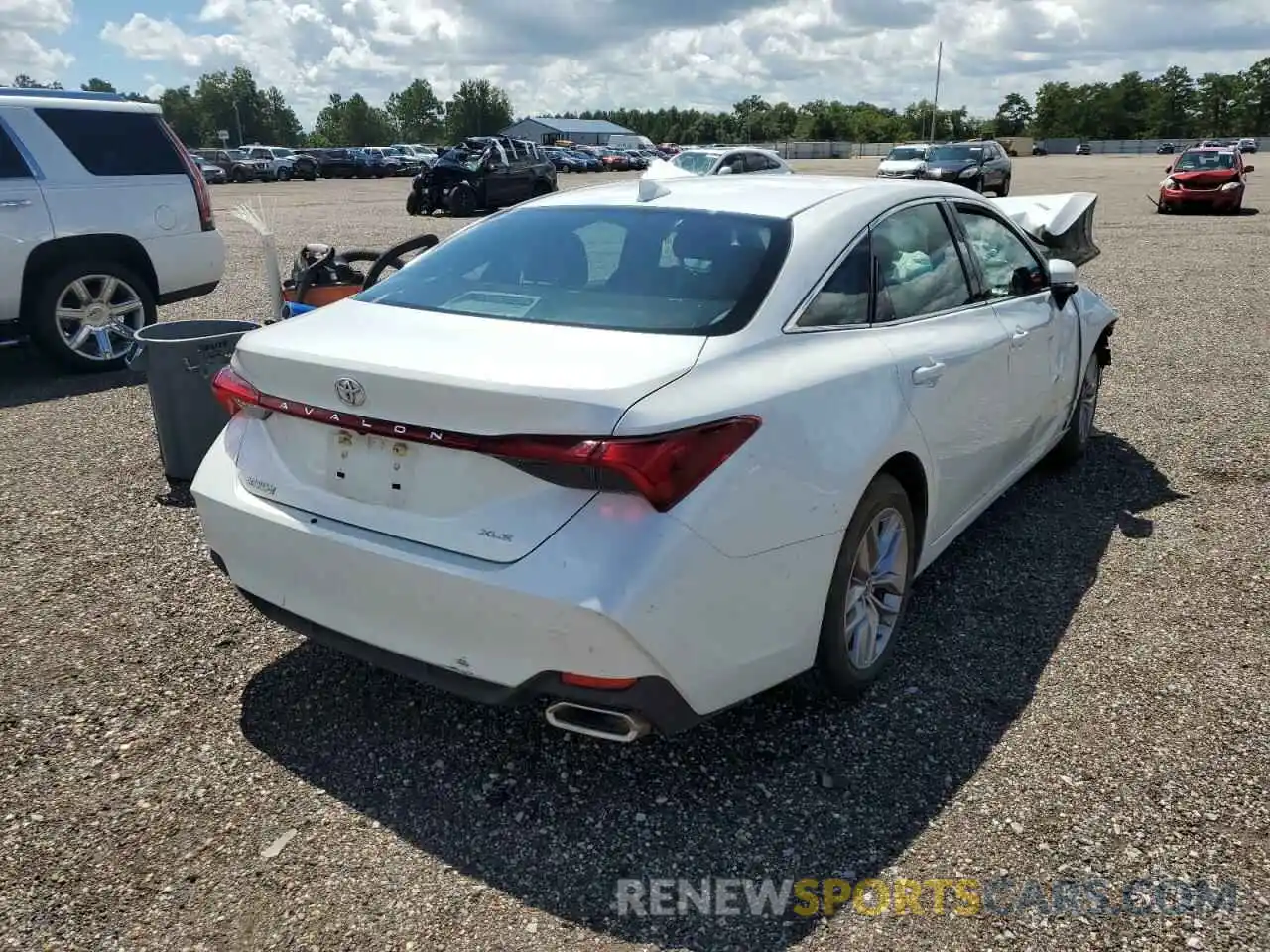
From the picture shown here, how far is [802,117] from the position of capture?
13450 cm

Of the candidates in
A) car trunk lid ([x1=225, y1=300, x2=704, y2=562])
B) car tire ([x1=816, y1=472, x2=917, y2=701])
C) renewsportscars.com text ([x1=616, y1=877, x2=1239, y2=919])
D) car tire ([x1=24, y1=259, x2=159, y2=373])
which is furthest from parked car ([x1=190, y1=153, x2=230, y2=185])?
renewsportscars.com text ([x1=616, y1=877, x2=1239, y2=919])

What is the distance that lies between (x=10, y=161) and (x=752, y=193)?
615 centimetres

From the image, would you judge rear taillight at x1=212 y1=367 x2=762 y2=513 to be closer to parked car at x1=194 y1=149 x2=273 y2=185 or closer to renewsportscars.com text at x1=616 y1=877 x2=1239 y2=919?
renewsportscars.com text at x1=616 y1=877 x2=1239 y2=919

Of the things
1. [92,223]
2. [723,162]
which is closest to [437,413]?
[92,223]

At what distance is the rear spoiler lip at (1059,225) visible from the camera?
8.79 meters

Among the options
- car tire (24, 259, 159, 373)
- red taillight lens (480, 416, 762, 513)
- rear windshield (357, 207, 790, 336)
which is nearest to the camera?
red taillight lens (480, 416, 762, 513)

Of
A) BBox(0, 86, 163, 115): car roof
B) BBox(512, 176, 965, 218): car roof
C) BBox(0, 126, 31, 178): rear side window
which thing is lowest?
BBox(512, 176, 965, 218): car roof

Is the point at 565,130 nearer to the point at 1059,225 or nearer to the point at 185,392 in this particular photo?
the point at 1059,225

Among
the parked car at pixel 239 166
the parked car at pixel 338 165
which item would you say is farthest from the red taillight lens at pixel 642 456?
the parked car at pixel 338 165

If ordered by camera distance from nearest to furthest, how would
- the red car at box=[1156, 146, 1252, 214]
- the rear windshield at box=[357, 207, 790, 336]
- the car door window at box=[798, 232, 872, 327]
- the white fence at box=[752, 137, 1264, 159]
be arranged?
the rear windshield at box=[357, 207, 790, 336], the car door window at box=[798, 232, 872, 327], the red car at box=[1156, 146, 1252, 214], the white fence at box=[752, 137, 1264, 159]

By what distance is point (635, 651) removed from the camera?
2.32 metres

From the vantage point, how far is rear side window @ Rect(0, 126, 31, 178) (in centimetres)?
703

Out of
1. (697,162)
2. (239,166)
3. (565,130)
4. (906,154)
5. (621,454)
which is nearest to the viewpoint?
(621,454)

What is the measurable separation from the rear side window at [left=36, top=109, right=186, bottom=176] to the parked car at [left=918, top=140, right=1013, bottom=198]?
68.7 feet
